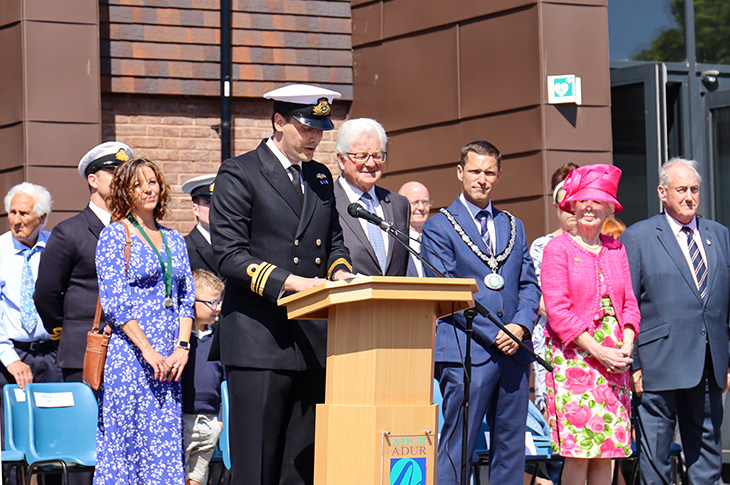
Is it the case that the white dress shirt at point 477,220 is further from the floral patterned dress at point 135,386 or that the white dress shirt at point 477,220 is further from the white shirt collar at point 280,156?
the floral patterned dress at point 135,386

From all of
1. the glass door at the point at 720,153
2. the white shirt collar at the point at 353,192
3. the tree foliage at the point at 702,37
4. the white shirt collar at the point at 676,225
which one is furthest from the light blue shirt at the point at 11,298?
the glass door at the point at 720,153

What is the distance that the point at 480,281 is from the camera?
19.0ft

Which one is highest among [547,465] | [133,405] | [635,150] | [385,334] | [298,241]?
[635,150]

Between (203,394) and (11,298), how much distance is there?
144cm

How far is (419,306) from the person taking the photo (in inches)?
162

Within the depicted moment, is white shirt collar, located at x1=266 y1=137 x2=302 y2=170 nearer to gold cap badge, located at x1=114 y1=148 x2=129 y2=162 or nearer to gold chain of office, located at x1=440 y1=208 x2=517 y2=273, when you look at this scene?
gold chain of office, located at x1=440 y1=208 x2=517 y2=273

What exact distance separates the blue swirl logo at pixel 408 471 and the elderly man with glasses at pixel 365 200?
1.67m

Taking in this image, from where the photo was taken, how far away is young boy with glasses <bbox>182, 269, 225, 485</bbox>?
624cm

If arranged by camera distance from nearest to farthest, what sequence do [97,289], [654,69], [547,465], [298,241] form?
[298,241] < [97,289] < [547,465] < [654,69]

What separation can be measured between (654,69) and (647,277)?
3.10 meters

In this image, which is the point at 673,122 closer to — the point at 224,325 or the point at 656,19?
the point at 656,19

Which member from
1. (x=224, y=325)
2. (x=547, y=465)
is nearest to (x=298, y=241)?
(x=224, y=325)

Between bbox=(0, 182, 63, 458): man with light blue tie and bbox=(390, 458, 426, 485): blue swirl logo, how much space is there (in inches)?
129

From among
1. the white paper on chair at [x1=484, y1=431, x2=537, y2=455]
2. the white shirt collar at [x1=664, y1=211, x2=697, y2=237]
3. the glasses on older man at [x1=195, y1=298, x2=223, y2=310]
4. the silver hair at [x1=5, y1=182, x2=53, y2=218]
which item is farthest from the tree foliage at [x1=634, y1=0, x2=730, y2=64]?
the silver hair at [x1=5, y1=182, x2=53, y2=218]
